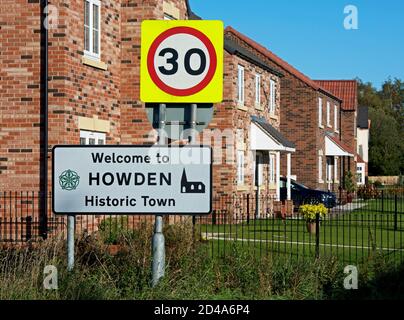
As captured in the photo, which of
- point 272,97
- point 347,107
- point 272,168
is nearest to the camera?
point 272,168

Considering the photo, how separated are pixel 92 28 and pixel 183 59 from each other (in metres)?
10.1

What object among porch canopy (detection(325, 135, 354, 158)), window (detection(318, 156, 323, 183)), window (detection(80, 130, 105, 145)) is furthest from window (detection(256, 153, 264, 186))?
window (detection(80, 130, 105, 145))

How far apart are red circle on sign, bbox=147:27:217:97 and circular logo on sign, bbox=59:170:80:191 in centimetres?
148

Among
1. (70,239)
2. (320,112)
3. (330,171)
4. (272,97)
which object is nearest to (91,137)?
(70,239)

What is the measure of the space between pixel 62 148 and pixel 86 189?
0.58 metres

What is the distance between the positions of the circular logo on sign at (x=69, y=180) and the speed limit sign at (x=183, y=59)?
4.38 feet

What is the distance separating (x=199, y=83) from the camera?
341 inches

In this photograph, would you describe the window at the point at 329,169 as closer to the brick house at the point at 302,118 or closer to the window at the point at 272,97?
the brick house at the point at 302,118

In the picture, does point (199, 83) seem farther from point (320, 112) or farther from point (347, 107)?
point (347, 107)

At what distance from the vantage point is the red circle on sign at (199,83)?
856 cm

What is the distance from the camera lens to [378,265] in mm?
11719

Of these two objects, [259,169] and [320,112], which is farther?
[320,112]

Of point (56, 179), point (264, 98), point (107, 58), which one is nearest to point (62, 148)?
point (56, 179)

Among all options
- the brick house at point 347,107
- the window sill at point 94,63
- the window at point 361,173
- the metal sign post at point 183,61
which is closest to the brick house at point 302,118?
the brick house at point 347,107
